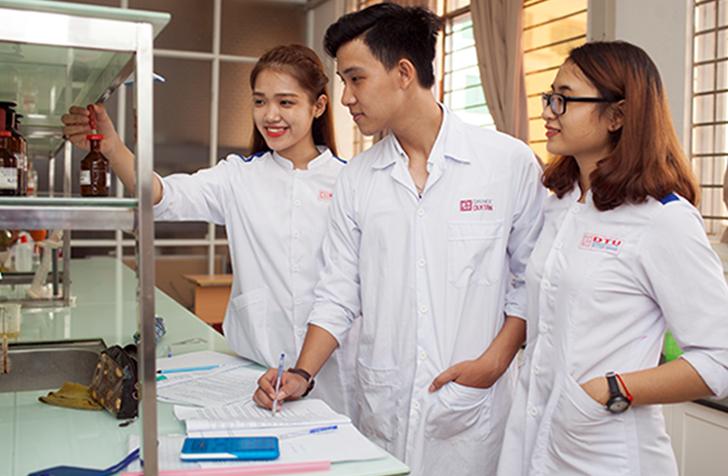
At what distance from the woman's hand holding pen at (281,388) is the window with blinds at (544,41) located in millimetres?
3081

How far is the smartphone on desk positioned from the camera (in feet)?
3.41

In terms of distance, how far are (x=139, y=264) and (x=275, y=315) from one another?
94 cm

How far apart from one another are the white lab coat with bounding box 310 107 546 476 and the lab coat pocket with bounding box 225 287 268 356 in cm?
21

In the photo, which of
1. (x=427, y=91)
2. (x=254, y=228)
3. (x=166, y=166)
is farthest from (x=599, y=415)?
(x=166, y=166)

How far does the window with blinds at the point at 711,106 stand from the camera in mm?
2926

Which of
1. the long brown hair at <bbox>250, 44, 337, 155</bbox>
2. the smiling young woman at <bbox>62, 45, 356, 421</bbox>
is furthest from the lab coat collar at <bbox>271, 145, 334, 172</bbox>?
the long brown hair at <bbox>250, 44, 337, 155</bbox>

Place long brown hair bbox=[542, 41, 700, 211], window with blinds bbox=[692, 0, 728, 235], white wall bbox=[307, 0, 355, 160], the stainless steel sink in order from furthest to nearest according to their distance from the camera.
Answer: white wall bbox=[307, 0, 355, 160]
window with blinds bbox=[692, 0, 728, 235]
the stainless steel sink
long brown hair bbox=[542, 41, 700, 211]

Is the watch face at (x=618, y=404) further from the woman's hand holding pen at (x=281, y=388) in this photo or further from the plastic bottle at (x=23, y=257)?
the plastic bottle at (x=23, y=257)

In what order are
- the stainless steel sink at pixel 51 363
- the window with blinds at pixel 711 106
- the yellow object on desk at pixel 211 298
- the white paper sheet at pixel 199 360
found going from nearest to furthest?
1. the white paper sheet at pixel 199 360
2. the stainless steel sink at pixel 51 363
3. the window with blinds at pixel 711 106
4. the yellow object on desk at pixel 211 298

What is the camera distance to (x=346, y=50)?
1.63 metres

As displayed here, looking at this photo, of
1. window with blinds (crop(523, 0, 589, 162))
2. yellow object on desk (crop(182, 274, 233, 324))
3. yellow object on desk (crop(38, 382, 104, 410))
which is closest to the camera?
yellow object on desk (crop(38, 382, 104, 410))

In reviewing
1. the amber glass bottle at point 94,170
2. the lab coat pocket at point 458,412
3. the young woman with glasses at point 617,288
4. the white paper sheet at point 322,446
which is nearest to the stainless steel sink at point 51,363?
the amber glass bottle at point 94,170

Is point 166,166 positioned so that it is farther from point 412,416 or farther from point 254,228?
point 412,416

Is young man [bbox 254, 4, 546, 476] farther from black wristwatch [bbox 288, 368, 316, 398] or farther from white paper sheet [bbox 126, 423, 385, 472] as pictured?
white paper sheet [bbox 126, 423, 385, 472]
